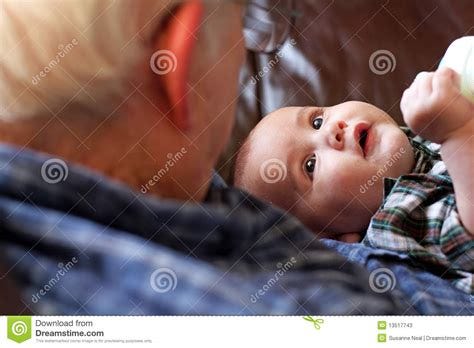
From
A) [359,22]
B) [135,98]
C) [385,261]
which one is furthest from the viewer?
[359,22]

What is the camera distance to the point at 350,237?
0.87 meters

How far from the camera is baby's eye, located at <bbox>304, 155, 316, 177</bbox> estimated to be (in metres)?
0.89

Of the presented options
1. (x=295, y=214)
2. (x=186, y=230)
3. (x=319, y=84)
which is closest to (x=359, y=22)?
(x=319, y=84)

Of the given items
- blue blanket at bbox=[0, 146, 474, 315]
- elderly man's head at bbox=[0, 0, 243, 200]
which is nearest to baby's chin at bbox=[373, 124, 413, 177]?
blue blanket at bbox=[0, 146, 474, 315]

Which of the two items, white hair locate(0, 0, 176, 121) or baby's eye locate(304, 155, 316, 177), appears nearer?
white hair locate(0, 0, 176, 121)

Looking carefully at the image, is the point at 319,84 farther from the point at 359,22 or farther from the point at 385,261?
the point at 385,261

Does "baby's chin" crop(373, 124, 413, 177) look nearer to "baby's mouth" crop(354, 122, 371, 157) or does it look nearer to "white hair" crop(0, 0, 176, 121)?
"baby's mouth" crop(354, 122, 371, 157)

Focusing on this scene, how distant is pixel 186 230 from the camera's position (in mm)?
757

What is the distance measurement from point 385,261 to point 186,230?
0.81 ft

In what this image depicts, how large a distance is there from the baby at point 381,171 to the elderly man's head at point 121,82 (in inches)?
4.8
